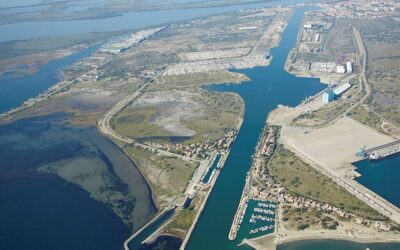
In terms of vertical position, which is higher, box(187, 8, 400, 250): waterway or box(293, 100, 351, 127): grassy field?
box(293, 100, 351, 127): grassy field

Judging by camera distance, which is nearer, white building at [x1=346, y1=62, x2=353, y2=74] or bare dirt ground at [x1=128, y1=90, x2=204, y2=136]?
bare dirt ground at [x1=128, y1=90, x2=204, y2=136]

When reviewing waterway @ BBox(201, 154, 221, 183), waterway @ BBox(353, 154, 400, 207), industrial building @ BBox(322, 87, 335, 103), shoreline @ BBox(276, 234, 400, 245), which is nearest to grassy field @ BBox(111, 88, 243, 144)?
waterway @ BBox(201, 154, 221, 183)

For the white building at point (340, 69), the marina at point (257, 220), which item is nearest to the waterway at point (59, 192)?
the marina at point (257, 220)

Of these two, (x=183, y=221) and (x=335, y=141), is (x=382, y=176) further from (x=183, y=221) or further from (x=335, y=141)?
(x=183, y=221)

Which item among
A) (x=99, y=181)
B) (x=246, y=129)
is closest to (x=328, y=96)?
(x=246, y=129)

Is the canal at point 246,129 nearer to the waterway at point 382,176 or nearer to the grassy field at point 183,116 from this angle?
the grassy field at point 183,116

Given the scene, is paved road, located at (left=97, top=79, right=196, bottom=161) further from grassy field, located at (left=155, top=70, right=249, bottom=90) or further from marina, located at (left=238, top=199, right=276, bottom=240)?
marina, located at (left=238, top=199, right=276, bottom=240)

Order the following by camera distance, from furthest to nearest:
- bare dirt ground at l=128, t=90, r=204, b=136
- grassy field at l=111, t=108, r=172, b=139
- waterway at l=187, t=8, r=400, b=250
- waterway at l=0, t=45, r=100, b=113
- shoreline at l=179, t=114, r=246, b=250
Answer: waterway at l=0, t=45, r=100, b=113 → bare dirt ground at l=128, t=90, r=204, b=136 → grassy field at l=111, t=108, r=172, b=139 → waterway at l=187, t=8, r=400, b=250 → shoreline at l=179, t=114, r=246, b=250
